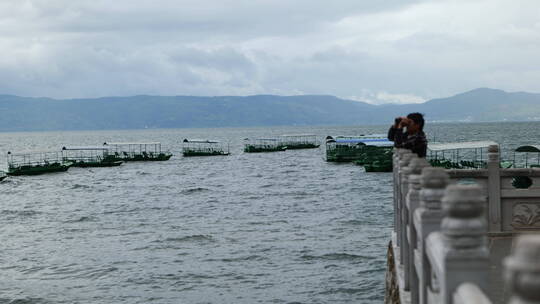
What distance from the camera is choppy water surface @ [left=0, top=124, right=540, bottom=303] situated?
68.0 feet

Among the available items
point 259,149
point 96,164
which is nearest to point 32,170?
point 96,164

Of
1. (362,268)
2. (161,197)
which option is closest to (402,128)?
(362,268)

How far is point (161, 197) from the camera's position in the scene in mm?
50000

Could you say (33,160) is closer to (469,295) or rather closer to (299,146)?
(299,146)

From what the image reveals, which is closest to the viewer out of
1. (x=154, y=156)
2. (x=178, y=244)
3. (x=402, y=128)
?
(x=402, y=128)

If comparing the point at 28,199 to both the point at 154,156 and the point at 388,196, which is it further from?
the point at 154,156

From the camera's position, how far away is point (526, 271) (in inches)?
69.0

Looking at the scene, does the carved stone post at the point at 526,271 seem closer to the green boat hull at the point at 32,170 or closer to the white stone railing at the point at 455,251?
the white stone railing at the point at 455,251

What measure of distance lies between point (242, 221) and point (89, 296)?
15.1 m

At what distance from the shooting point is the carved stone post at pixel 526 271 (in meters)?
1.72

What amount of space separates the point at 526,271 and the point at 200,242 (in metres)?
27.9

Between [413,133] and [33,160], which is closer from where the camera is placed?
[413,133]

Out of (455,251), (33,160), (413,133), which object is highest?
(413,133)

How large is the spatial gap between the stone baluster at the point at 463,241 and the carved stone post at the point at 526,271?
1.19 meters
